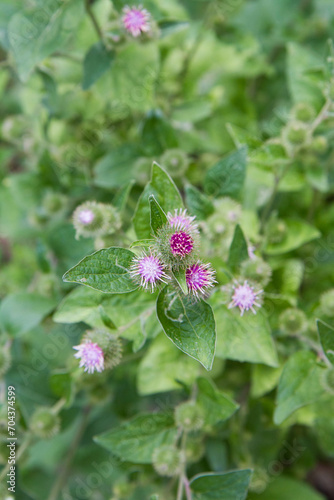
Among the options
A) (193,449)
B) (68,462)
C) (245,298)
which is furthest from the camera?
(68,462)

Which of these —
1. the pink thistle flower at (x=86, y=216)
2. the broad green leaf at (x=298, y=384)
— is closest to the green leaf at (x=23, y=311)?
the pink thistle flower at (x=86, y=216)

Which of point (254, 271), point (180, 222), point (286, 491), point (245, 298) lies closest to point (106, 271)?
point (180, 222)

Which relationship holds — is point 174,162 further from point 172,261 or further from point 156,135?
point 172,261

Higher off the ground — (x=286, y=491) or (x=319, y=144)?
(x=319, y=144)

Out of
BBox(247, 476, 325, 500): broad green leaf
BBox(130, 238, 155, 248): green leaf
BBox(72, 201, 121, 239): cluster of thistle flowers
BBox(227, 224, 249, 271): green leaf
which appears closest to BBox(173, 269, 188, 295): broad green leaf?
BBox(130, 238, 155, 248): green leaf

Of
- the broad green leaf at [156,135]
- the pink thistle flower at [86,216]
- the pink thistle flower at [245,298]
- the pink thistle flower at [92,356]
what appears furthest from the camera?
the broad green leaf at [156,135]

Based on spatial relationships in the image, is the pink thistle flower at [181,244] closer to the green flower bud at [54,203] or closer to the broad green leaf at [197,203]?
the broad green leaf at [197,203]
